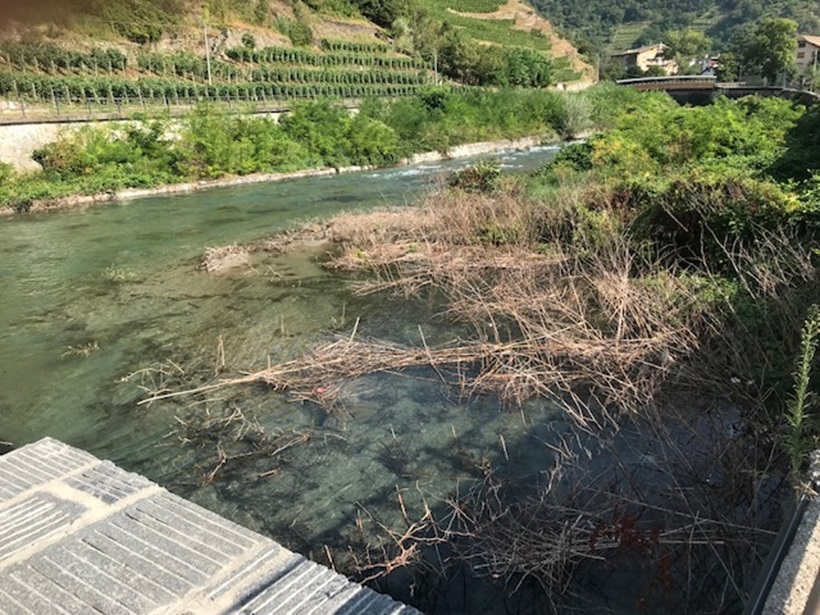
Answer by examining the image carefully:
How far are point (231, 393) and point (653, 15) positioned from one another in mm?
170017

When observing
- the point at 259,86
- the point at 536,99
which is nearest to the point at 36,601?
the point at 259,86

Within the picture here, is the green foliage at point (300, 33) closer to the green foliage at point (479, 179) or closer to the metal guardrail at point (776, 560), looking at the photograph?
the green foliage at point (479, 179)

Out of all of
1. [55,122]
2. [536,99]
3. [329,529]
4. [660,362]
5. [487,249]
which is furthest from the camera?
[536,99]

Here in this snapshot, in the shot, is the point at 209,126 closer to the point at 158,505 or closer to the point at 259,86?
the point at 259,86

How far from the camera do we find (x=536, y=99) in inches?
1586

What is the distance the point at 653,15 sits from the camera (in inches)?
5930

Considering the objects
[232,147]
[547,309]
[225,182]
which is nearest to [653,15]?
[232,147]

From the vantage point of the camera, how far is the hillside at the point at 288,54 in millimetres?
944

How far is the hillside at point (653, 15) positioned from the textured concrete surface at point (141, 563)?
138430 mm

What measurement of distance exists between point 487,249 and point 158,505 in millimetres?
8528

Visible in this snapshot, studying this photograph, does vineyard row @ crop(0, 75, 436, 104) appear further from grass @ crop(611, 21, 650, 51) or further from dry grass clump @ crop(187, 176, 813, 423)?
grass @ crop(611, 21, 650, 51)

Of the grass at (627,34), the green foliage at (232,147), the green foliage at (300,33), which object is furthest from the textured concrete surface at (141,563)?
the grass at (627,34)

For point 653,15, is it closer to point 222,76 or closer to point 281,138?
point 222,76

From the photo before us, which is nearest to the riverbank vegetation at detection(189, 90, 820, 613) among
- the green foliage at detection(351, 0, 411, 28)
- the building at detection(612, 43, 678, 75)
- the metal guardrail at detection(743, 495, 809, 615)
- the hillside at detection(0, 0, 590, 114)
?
the metal guardrail at detection(743, 495, 809, 615)
